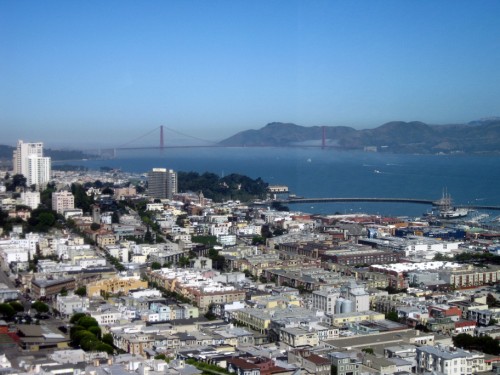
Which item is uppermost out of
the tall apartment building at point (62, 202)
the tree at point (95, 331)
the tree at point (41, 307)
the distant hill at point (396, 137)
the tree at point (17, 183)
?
the distant hill at point (396, 137)

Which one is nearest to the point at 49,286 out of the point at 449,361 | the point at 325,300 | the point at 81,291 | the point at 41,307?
the point at 81,291

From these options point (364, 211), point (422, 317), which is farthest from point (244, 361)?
point (364, 211)

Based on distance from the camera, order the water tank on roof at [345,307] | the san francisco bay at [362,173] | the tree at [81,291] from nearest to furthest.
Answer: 1. the water tank on roof at [345,307]
2. the tree at [81,291]
3. the san francisco bay at [362,173]

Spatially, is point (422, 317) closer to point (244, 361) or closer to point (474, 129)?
point (244, 361)

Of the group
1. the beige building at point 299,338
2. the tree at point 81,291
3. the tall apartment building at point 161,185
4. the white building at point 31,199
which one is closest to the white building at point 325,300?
the beige building at point 299,338

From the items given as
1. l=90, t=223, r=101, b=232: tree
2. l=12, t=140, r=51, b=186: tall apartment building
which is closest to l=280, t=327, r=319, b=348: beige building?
l=90, t=223, r=101, b=232: tree

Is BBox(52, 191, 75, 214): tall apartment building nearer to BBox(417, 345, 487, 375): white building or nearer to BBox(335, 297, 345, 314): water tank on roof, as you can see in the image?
BBox(335, 297, 345, 314): water tank on roof

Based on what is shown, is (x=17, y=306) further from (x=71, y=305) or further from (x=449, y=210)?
(x=449, y=210)

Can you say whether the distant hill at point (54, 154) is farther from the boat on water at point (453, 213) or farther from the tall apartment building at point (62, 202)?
the boat on water at point (453, 213)

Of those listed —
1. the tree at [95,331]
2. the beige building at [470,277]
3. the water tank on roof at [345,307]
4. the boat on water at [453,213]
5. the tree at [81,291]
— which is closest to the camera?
the tree at [95,331]
